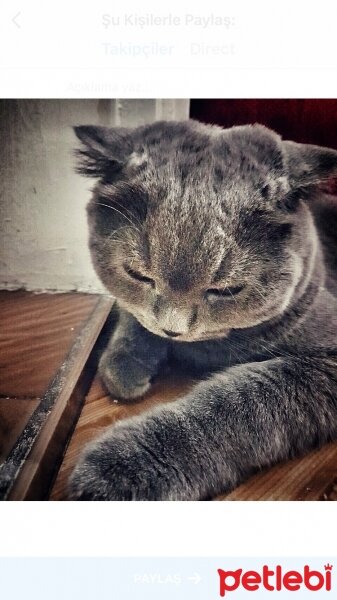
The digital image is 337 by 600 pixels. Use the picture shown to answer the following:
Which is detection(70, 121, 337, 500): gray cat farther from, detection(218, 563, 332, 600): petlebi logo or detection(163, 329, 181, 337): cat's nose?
detection(218, 563, 332, 600): petlebi logo

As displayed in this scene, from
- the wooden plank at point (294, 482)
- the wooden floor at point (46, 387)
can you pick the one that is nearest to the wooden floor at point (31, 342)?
the wooden floor at point (46, 387)

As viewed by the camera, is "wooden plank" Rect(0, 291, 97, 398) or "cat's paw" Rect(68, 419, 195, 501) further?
"wooden plank" Rect(0, 291, 97, 398)

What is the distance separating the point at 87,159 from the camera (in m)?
0.64

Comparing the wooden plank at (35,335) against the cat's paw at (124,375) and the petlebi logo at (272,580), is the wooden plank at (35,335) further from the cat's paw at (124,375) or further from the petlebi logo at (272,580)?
the petlebi logo at (272,580)

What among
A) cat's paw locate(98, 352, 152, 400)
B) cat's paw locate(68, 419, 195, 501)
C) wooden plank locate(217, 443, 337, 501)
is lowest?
wooden plank locate(217, 443, 337, 501)

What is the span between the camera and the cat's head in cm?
59

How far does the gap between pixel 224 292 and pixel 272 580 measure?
13.5 inches

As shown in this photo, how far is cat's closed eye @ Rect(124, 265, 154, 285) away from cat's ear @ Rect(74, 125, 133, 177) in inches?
5.1

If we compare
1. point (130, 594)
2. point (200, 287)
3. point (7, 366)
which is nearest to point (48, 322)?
point (7, 366)

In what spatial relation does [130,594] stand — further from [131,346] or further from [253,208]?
[253,208]

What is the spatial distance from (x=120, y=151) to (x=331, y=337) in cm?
37

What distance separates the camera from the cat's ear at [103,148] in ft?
2.05
